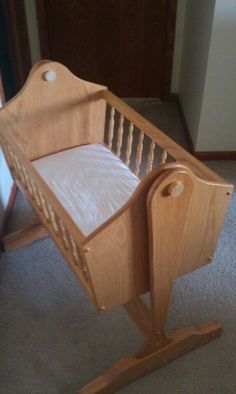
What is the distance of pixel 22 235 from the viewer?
1.59m

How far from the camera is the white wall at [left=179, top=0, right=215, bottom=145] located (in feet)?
6.21

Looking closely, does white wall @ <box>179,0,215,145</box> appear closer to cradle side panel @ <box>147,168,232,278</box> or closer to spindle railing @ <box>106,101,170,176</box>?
spindle railing @ <box>106,101,170,176</box>

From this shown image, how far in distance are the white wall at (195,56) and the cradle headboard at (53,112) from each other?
2.71 feet

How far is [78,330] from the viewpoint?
1331 mm

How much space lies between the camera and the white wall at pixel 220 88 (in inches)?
67.9

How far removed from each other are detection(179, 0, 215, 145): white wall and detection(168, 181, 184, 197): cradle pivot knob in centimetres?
135

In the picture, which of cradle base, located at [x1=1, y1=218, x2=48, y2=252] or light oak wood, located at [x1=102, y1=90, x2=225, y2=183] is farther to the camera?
cradle base, located at [x1=1, y1=218, x2=48, y2=252]

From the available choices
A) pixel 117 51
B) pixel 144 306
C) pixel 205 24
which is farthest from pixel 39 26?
pixel 144 306

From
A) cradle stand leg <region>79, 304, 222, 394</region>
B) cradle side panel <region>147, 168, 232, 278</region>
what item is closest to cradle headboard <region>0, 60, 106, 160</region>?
cradle side panel <region>147, 168, 232, 278</region>

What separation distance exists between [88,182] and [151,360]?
0.63 m

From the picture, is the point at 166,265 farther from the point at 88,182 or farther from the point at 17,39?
the point at 17,39

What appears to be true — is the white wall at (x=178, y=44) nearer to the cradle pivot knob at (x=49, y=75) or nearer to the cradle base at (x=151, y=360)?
the cradle pivot knob at (x=49, y=75)

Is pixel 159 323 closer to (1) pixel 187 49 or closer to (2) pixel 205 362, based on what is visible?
(2) pixel 205 362

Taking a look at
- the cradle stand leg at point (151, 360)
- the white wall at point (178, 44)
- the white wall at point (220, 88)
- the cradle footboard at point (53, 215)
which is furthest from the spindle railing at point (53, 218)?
the white wall at point (178, 44)
